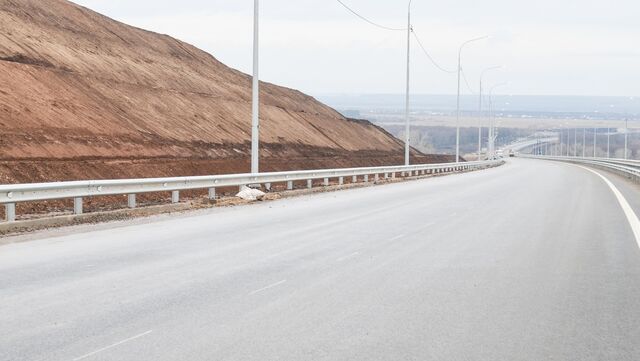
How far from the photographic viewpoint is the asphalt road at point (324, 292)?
6367 millimetres

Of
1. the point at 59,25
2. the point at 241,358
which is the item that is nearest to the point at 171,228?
the point at 241,358

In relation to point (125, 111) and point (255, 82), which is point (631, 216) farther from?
point (125, 111)

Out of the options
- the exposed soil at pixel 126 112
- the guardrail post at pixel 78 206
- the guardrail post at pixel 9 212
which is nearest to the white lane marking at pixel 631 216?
the guardrail post at pixel 78 206

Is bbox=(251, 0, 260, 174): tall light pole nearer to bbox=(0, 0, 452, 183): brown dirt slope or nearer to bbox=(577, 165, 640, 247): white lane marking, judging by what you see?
bbox=(0, 0, 452, 183): brown dirt slope

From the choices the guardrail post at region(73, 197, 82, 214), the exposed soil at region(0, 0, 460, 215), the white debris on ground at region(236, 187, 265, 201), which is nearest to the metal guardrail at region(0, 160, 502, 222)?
the guardrail post at region(73, 197, 82, 214)

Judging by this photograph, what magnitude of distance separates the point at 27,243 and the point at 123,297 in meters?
5.49

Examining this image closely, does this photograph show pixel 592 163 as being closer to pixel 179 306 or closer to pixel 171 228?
pixel 171 228

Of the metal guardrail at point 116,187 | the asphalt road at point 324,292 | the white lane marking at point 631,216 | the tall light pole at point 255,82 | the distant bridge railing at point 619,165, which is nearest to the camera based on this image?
the asphalt road at point 324,292

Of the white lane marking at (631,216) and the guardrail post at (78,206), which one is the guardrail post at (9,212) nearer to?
the guardrail post at (78,206)

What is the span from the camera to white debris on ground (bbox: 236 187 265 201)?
22844 millimetres

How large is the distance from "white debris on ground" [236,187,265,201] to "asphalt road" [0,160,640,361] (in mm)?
6533

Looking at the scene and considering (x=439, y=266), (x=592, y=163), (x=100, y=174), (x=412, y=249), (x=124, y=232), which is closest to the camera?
(x=439, y=266)

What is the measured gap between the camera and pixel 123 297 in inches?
326

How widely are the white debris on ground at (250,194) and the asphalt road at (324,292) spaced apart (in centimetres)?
653
